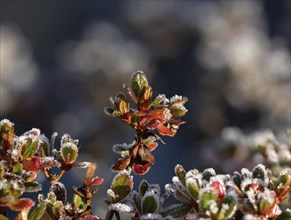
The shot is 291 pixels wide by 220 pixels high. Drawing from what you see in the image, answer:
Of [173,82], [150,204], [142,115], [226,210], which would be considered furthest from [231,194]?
[173,82]

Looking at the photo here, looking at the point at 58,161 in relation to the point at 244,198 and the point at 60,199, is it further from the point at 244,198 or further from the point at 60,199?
the point at 244,198

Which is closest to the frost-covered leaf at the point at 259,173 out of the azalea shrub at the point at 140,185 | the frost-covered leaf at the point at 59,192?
the azalea shrub at the point at 140,185

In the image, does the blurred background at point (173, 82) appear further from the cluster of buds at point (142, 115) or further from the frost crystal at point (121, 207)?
the frost crystal at point (121, 207)

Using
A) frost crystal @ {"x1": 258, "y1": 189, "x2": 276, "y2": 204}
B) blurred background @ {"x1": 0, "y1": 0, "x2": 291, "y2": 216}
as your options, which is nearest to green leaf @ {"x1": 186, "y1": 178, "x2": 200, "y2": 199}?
frost crystal @ {"x1": 258, "y1": 189, "x2": 276, "y2": 204}

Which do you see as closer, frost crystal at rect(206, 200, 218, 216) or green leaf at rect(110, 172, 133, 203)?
frost crystal at rect(206, 200, 218, 216)

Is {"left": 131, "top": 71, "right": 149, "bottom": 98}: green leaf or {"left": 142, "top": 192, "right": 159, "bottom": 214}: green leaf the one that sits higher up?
{"left": 131, "top": 71, "right": 149, "bottom": 98}: green leaf

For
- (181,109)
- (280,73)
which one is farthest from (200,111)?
(181,109)

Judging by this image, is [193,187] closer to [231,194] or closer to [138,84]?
[231,194]

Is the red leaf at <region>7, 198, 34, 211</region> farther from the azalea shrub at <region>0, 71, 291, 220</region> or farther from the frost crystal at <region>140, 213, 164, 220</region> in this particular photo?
the frost crystal at <region>140, 213, 164, 220</region>
